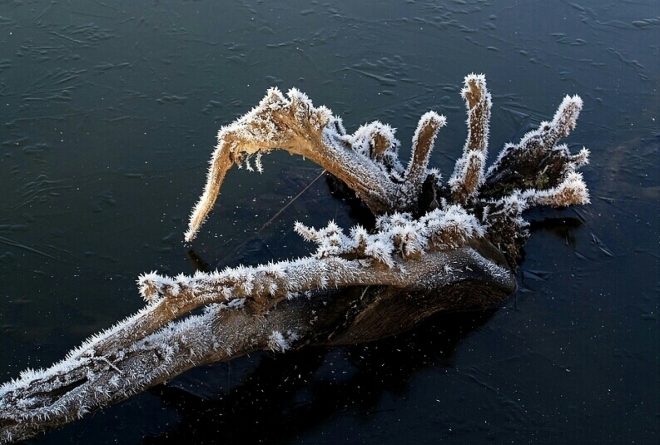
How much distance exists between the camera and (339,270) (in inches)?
198

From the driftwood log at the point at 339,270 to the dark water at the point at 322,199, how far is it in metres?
0.26

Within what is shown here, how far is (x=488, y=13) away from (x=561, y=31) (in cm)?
91

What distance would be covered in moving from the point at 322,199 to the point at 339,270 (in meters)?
1.75

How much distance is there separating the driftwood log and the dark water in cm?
26

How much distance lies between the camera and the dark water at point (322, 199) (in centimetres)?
505

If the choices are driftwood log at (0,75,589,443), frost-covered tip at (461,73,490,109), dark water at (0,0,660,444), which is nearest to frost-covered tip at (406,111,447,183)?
driftwood log at (0,75,589,443)

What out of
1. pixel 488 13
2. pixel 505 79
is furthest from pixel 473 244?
pixel 488 13

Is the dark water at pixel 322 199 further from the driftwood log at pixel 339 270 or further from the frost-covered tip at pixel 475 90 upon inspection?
the frost-covered tip at pixel 475 90

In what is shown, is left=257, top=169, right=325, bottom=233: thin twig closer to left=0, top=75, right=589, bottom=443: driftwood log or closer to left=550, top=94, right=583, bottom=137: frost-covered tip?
left=0, top=75, right=589, bottom=443: driftwood log

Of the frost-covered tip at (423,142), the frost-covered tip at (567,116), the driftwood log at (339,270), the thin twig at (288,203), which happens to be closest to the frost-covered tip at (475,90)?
the driftwood log at (339,270)

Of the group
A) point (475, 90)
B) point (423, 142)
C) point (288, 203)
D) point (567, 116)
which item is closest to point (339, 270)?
point (423, 142)

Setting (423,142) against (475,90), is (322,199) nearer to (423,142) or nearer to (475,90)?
(423,142)

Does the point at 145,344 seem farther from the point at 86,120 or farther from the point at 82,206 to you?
the point at 86,120

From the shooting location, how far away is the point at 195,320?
5023 millimetres
